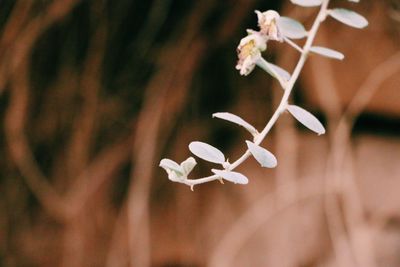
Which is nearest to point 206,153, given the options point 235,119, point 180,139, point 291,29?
point 235,119

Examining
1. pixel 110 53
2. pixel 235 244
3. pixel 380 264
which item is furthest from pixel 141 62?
pixel 380 264

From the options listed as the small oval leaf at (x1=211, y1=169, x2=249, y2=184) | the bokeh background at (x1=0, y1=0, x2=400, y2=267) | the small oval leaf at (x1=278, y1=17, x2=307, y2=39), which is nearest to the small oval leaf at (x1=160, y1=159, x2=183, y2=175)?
the small oval leaf at (x1=211, y1=169, x2=249, y2=184)

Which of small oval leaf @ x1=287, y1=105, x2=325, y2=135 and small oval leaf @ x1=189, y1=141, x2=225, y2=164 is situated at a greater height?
small oval leaf @ x1=287, y1=105, x2=325, y2=135

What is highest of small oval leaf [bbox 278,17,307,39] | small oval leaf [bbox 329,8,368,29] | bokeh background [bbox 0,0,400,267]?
small oval leaf [bbox 329,8,368,29]

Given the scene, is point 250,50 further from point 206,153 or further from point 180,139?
point 180,139

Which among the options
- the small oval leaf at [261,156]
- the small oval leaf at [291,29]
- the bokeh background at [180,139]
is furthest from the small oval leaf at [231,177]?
the bokeh background at [180,139]

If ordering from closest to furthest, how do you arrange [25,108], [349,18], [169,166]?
[169,166] < [349,18] < [25,108]

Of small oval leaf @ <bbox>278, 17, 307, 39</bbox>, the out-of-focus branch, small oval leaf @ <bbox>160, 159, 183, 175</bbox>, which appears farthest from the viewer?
the out-of-focus branch

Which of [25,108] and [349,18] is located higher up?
[349,18]

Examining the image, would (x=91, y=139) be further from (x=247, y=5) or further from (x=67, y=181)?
(x=247, y=5)

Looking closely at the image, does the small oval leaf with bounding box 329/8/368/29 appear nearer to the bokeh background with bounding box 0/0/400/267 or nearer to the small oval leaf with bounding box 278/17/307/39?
the small oval leaf with bounding box 278/17/307/39
